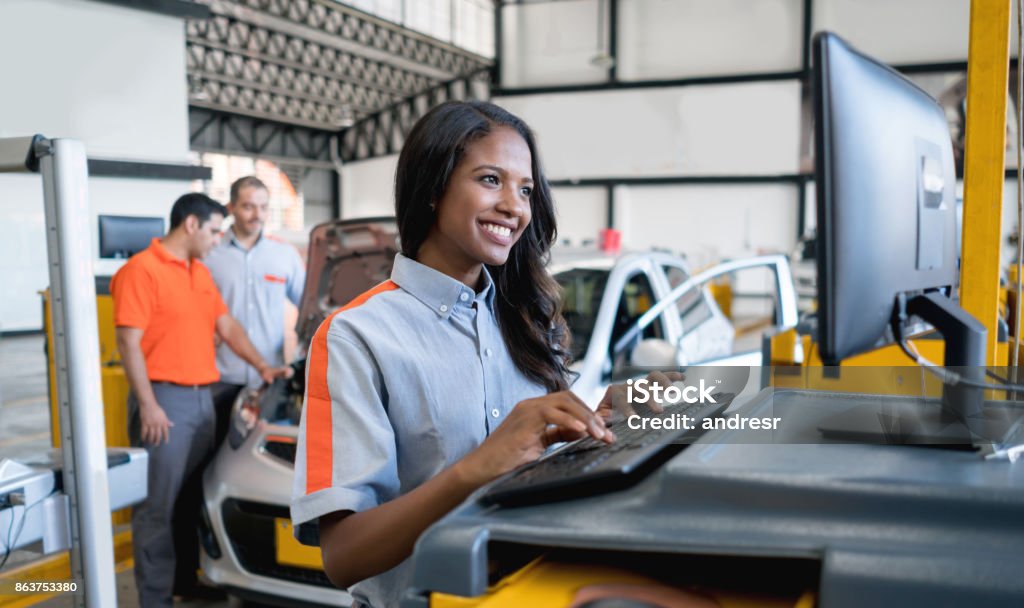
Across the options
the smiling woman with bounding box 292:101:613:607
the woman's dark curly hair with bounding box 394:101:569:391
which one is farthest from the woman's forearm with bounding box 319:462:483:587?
the woman's dark curly hair with bounding box 394:101:569:391

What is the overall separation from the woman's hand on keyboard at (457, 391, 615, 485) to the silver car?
1.55 metres

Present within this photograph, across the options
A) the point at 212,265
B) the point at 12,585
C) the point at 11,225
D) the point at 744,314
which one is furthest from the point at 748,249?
the point at 12,585

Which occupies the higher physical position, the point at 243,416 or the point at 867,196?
the point at 867,196

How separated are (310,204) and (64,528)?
20939 mm

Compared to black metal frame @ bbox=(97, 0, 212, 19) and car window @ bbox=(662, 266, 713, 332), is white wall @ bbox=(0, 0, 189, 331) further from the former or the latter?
car window @ bbox=(662, 266, 713, 332)

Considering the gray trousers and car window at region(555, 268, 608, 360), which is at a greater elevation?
car window at region(555, 268, 608, 360)

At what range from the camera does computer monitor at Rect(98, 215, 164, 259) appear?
416 centimetres

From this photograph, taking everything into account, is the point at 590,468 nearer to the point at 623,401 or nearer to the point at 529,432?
the point at 529,432

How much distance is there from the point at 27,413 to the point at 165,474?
5.28 m

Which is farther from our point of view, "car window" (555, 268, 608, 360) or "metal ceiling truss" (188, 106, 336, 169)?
"metal ceiling truss" (188, 106, 336, 169)

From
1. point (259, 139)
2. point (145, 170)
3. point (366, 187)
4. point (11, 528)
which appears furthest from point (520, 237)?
point (366, 187)

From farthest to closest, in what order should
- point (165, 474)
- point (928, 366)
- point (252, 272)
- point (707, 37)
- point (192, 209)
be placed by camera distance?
1. point (707, 37)
2. point (252, 272)
3. point (192, 209)
4. point (165, 474)
5. point (928, 366)

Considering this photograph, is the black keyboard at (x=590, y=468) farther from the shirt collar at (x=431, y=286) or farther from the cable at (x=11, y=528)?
the cable at (x=11, y=528)

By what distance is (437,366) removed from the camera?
1188 millimetres
